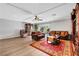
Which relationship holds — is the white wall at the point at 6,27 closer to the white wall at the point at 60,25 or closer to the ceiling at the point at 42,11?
the ceiling at the point at 42,11

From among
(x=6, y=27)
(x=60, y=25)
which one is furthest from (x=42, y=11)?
(x=6, y=27)

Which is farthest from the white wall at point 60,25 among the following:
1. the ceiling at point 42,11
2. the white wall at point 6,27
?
the white wall at point 6,27

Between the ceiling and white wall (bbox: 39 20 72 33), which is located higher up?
the ceiling

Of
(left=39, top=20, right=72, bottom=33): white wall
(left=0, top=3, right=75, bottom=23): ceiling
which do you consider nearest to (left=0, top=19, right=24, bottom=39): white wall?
(left=0, top=3, right=75, bottom=23): ceiling

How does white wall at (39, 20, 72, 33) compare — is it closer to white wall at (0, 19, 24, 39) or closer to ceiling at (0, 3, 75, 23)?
ceiling at (0, 3, 75, 23)

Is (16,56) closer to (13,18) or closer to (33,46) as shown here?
(33,46)

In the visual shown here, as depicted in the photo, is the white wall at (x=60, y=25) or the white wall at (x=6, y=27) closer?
the white wall at (x=60, y=25)

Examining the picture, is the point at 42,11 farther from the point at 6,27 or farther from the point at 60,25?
the point at 6,27

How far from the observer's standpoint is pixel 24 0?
5.50 ft

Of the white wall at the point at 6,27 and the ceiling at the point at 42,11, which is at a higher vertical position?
the ceiling at the point at 42,11

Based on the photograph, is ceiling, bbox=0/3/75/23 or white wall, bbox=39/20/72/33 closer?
white wall, bbox=39/20/72/33

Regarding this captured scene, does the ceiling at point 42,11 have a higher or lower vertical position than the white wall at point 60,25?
higher

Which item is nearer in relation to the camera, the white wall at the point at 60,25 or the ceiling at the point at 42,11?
the white wall at the point at 60,25

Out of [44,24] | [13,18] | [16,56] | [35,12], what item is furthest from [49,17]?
[16,56]
